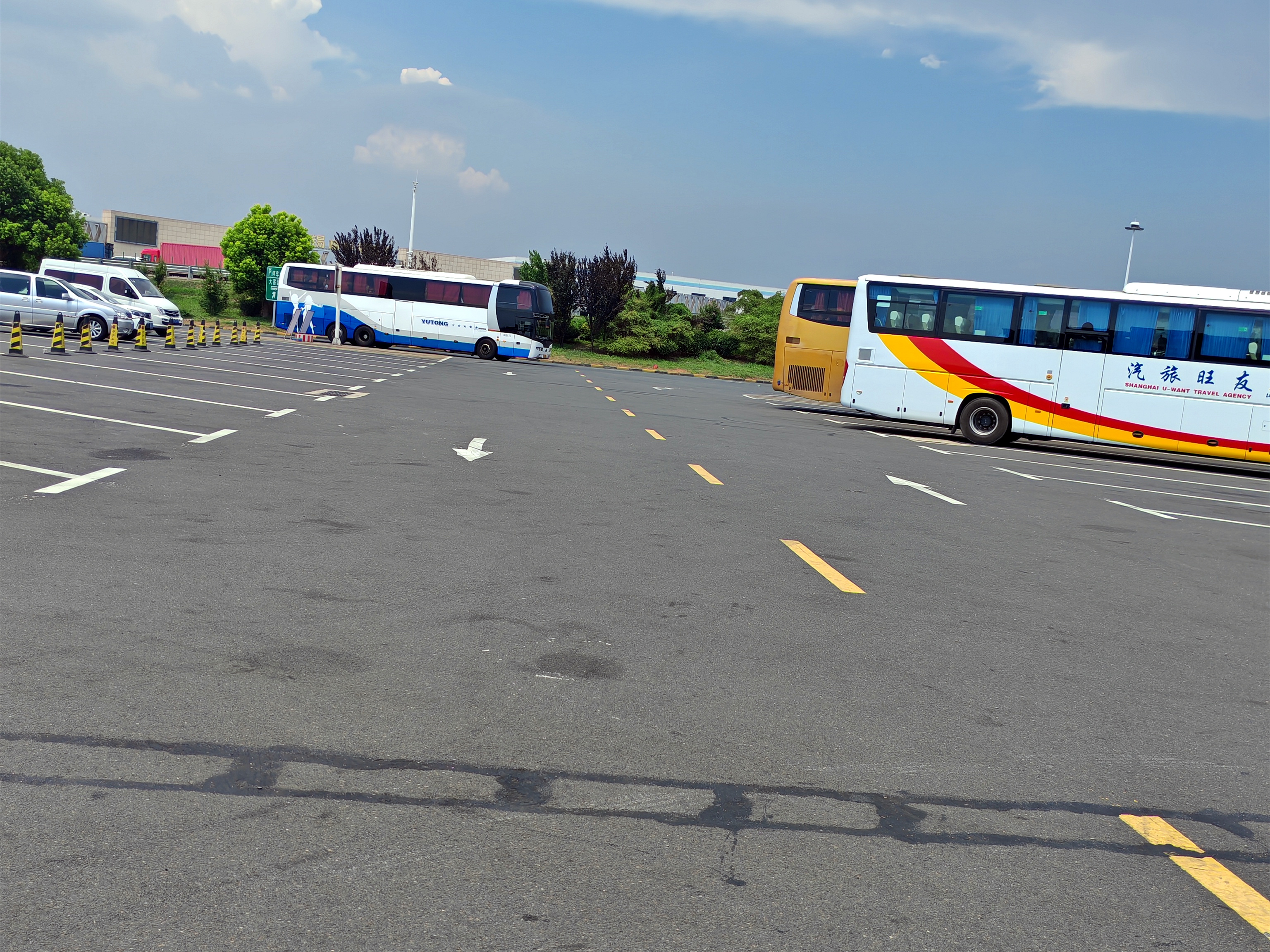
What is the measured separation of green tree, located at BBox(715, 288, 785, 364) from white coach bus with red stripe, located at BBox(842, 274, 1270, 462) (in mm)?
34574

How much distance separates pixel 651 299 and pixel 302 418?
4481cm

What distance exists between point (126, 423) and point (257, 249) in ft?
189

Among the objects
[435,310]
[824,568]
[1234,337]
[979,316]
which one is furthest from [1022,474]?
[435,310]

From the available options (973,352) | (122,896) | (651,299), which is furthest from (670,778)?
(651,299)

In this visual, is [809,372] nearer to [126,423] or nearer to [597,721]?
[126,423]

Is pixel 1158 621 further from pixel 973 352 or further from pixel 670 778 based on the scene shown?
pixel 973 352

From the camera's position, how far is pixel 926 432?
24.4 meters

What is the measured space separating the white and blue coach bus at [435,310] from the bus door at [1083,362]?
27520 mm

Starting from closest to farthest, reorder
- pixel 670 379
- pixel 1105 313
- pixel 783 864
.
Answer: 1. pixel 783 864
2. pixel 1105 313
3. pixel 670 379

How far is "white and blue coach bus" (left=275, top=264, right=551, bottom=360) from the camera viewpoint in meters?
45.5

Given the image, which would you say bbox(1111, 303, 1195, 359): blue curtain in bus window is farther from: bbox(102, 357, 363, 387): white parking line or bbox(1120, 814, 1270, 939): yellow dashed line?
bbox(1120, 814, 1270, 939): yellow dashed line

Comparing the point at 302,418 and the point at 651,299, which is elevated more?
the point at 651,299

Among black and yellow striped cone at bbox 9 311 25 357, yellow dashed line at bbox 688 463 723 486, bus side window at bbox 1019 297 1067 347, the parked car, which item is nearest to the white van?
the parked car

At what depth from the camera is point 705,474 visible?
12375mm
